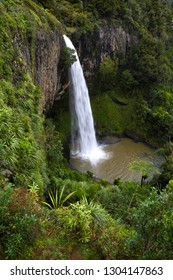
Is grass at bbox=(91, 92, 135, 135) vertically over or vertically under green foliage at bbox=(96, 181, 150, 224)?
under

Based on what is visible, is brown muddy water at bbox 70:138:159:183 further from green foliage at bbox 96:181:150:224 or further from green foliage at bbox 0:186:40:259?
green foliage at bbox 0:186:40:259

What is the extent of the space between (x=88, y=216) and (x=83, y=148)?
1919 cm

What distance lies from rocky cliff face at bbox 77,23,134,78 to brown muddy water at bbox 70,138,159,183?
27.9ft

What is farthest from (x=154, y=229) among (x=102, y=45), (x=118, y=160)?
(x=102, y=45)

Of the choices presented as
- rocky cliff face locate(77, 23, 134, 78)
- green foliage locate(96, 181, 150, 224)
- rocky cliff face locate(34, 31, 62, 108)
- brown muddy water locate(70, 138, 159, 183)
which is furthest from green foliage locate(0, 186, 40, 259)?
rocky cliff face locate(77, 23, 134, 78)

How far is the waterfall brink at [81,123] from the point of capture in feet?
81.7

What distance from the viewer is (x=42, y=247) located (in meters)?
6.08

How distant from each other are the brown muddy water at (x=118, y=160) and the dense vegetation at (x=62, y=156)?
1406 millimetres

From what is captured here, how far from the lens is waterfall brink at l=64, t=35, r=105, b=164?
81.7 feet

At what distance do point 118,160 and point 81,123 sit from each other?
16.3 ft

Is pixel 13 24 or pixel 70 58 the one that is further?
pixel 70 58

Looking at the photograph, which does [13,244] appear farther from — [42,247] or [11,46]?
[11,46]

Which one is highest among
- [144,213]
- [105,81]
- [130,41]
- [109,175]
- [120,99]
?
[130,41]
